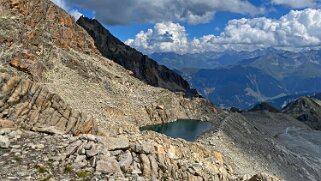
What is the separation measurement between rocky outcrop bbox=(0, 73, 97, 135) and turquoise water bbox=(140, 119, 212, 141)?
281 feet

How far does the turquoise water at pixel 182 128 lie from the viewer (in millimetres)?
130125

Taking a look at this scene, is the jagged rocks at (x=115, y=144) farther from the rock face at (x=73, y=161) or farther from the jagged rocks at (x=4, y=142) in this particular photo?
the jagged rocks at (x=4, y=142)

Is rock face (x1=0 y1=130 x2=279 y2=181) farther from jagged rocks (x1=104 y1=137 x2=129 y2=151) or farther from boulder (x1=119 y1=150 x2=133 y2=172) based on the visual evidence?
jagged rocks (x1=104 y1=137 x2=129 y2=151)

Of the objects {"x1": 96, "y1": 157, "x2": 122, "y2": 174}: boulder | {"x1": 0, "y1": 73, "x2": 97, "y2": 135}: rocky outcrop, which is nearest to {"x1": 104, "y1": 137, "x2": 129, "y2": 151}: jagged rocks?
{"x1": 96, "y1": 157, "x2": 122, "y2": 174}: boulder

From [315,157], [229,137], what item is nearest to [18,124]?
[229,137]

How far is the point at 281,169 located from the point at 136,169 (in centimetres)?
7728

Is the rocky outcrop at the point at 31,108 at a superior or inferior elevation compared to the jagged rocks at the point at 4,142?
superior

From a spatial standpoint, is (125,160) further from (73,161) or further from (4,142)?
(4,142)

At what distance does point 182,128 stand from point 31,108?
372 feet

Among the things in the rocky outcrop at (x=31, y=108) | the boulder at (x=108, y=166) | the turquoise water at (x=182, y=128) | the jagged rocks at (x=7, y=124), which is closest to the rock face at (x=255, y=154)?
the turquoise water at (x=182, y=128)

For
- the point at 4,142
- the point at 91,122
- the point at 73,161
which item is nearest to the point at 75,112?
the point at 91,122

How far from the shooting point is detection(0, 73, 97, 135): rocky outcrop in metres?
30.6

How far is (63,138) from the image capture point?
2630 centimetres

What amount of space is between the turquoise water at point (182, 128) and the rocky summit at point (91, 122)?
3086 millimetres
